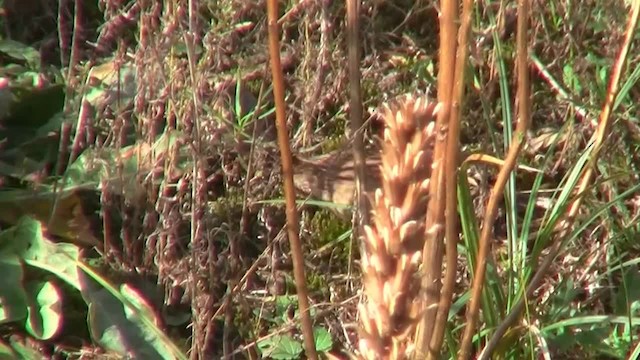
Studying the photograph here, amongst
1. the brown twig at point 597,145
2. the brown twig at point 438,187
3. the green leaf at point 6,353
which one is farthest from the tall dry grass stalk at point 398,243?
the green leaf at point 6,353

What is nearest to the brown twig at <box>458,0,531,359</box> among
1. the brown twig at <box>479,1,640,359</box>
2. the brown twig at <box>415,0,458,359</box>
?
the brown twig at <box>415,0,458,359</box>

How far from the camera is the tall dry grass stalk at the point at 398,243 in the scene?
1.08 metres

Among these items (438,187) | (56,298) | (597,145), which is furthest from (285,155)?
(56,298)

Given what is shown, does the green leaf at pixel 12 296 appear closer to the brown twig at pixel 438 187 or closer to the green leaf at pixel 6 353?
the green leaf at pixel 6 353

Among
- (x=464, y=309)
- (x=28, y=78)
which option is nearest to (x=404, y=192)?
(x=464, y=309)

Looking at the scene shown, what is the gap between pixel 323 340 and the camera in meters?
2.07

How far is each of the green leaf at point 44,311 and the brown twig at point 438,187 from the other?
857 millimetres

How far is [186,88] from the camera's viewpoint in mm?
2082

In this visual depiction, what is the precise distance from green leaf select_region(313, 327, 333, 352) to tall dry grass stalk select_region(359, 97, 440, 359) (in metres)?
0.95

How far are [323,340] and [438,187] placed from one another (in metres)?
0.76

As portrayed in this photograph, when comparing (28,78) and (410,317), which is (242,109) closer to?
(28,78)

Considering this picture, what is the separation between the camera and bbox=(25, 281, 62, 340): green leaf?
2035 millimetres

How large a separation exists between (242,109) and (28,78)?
0.52 m

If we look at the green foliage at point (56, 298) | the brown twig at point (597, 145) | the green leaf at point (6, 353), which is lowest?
the green leaf at point (6, 353)
